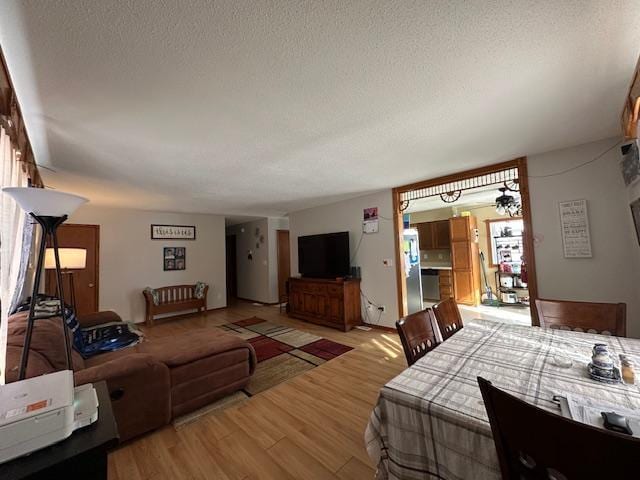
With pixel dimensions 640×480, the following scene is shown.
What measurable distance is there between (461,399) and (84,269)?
5.93m

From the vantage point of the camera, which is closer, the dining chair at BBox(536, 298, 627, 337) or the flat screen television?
the dining chair at BBox(536, 298, 627, 337)

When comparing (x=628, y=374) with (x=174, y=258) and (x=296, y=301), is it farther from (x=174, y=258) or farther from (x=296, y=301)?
(x=174, y=258)

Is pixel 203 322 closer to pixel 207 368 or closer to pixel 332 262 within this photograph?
pixel 332 262

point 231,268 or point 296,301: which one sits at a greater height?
point 231,268

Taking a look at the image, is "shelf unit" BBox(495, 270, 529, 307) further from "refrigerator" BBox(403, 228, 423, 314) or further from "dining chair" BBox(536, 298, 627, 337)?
"dining chair" BBox(536, 298, 627, 337)

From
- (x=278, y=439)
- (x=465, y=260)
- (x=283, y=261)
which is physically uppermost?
(x=283, y=261)

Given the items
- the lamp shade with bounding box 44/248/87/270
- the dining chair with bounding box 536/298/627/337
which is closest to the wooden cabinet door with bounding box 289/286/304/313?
the lamp shade with bounding box 44/248/87/270

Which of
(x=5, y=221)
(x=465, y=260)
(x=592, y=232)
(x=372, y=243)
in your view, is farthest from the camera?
(x=465, y=260)

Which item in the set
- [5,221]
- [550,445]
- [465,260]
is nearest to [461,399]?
[550,445]

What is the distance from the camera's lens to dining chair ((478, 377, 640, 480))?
49cm

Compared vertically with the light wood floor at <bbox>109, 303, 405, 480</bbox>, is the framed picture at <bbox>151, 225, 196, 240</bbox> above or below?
above

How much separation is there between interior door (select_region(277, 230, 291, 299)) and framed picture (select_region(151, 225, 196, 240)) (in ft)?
6.83

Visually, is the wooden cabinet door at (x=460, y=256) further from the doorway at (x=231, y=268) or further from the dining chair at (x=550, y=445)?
the doorway at (x=231, y=268)

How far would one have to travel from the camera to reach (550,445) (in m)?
0.59
